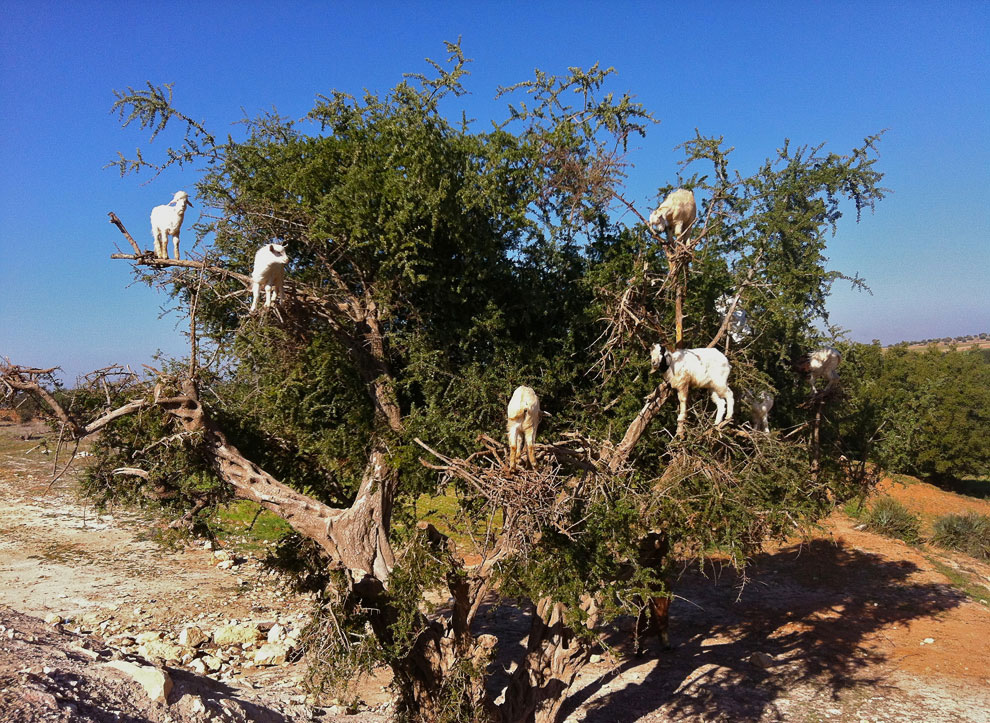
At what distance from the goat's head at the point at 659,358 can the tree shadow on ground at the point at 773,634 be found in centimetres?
286

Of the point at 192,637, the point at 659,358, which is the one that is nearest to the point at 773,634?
the point at 659,358

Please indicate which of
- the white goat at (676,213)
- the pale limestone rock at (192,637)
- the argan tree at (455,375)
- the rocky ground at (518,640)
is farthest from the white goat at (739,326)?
the pale limestone rock at (192,637)

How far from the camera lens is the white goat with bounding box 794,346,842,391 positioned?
7832 mm

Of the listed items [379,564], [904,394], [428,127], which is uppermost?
[428,127]

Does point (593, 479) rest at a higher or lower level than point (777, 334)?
lower

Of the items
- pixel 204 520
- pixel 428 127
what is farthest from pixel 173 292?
pixel 428 127

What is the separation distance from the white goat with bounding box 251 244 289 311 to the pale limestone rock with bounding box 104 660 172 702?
10.3 feet

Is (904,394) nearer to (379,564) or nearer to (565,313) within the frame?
(565,313)

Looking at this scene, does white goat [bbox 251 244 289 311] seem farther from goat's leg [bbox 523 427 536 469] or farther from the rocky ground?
the rocky ground

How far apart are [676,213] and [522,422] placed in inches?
106

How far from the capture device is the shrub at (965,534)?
16484 millimetres

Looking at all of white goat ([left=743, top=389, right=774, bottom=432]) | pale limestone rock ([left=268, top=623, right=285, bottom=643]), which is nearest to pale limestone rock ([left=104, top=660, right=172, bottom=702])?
pale limestone rock ([left=268, top=623, right=285, bottom=643])

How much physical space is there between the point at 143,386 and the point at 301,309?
2266 millimetres

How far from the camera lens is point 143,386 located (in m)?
7.32
